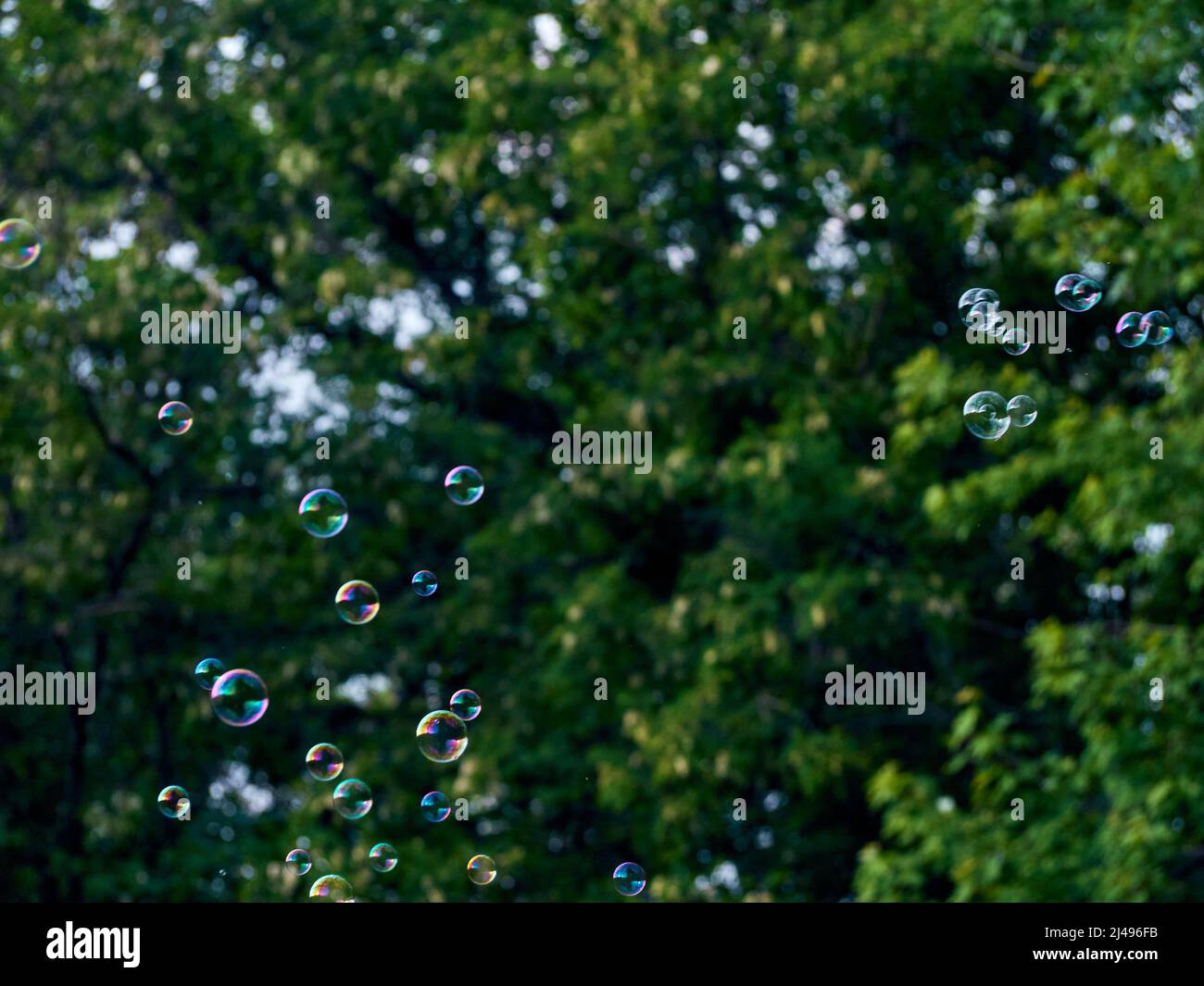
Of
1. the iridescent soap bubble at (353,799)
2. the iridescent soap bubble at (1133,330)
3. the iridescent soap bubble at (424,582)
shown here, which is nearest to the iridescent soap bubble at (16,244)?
the iridescent soap bubble at (424,582)

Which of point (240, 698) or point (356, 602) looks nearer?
point (240, 698)

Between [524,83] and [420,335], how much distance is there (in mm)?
1731

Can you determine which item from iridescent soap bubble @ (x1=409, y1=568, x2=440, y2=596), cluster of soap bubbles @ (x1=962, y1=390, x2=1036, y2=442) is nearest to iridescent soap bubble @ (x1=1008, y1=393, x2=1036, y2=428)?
cluster of soap bubbles @ (x1=962, y1=390, x2=1036, y2=442)

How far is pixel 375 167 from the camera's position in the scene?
12.2m

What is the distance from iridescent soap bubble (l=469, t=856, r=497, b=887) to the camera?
9.68 meters

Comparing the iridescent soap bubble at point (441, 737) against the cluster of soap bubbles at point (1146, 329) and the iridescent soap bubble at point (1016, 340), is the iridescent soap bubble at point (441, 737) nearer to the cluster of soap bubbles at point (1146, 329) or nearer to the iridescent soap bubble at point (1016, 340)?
the cluster of soap bubbles at point (1146, 329)

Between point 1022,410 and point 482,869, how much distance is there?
12.1 ft

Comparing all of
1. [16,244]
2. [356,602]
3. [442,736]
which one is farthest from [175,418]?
[442,736]

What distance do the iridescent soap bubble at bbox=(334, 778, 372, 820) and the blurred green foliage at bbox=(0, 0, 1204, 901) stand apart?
233 centimetres

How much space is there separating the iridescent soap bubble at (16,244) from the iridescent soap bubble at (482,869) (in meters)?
3.59

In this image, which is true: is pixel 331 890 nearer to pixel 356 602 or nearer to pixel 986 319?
pixel 356 602

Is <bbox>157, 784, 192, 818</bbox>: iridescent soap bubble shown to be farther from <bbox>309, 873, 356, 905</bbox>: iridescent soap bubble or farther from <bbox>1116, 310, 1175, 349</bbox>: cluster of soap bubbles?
<bbox>1116, 310, 1175, 349</bbox>: cluster of soap bubbles

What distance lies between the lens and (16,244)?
891cm
